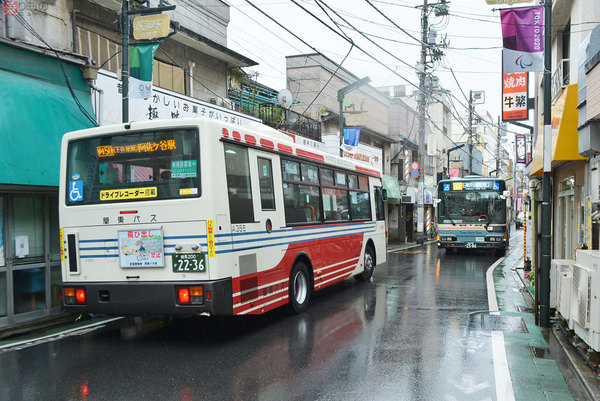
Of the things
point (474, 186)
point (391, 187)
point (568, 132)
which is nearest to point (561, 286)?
point (568, 132)

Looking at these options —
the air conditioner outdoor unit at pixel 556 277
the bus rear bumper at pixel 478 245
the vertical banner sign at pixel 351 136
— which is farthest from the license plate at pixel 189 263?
the bus rear bumper at pixel 478 245

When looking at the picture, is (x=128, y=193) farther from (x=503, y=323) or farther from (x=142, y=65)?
(x=503, y=323)

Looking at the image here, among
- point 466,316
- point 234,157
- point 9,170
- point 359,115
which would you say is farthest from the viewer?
point 359,115

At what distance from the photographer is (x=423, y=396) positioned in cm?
509

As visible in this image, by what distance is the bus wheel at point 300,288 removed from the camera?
8.88 metres

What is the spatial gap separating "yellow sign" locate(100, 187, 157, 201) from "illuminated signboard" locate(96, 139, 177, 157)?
1.76 ft

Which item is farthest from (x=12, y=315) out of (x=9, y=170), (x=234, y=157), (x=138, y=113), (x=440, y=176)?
(x=440, y=176)

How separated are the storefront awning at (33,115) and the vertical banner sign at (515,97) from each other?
15422 millimetres

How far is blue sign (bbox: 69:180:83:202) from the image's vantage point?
7195 mm

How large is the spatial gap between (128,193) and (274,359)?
302 cm

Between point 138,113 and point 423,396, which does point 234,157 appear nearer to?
point 423,396

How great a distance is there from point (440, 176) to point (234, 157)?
131 feet

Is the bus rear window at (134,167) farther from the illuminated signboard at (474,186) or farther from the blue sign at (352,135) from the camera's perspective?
the illuminated signboard at (474,186)

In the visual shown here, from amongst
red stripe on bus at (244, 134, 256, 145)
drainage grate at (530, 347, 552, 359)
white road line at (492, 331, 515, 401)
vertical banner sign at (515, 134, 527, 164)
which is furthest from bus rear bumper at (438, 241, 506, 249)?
red stripe on bus at (244, 134, 256, 145)
